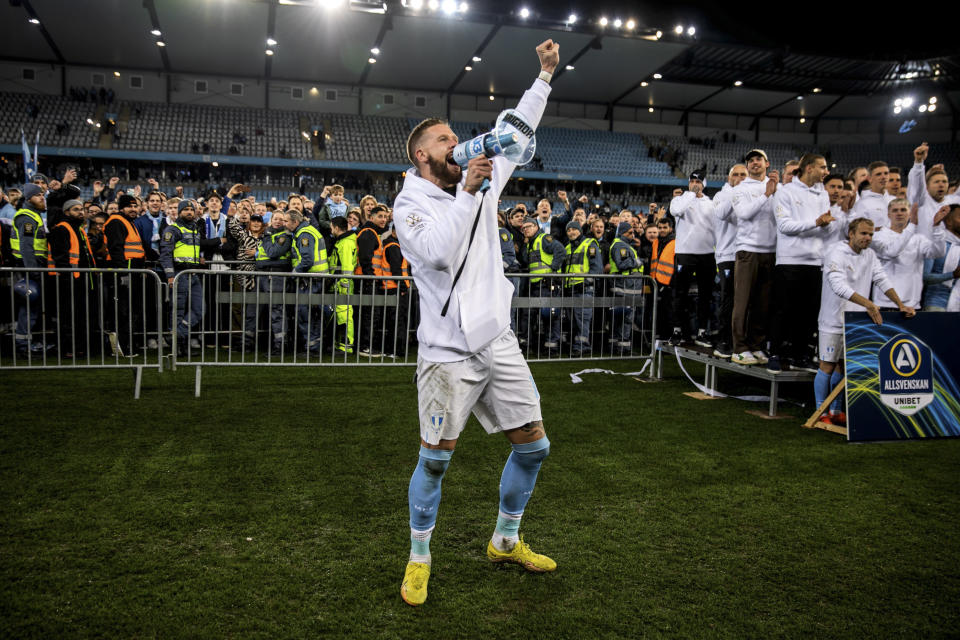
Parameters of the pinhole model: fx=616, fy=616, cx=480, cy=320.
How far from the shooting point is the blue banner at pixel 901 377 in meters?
5.05

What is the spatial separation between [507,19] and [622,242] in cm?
1583

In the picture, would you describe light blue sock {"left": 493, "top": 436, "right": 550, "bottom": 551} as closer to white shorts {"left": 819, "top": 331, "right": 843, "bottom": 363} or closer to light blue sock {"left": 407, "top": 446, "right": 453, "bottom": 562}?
light blue sock {"left": 407, "top": 446, "right": 453, "bottom": 562}

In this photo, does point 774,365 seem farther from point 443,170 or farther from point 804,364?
point 443,170

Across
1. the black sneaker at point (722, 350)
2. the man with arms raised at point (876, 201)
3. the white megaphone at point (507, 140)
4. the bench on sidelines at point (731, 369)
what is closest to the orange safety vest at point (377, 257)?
the bench on sidelines at point (731, 369)

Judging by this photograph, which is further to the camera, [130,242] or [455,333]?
[130,242]

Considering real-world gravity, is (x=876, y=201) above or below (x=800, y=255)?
above

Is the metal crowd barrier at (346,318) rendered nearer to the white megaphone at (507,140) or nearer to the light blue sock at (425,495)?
the light blue sock at (425,495)

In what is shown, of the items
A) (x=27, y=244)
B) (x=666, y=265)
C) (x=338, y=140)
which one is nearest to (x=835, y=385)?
(x=666, y=265)

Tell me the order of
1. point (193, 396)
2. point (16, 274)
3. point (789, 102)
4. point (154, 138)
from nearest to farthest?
point (193, 396) → point (16, 274) → point (154, 138) → point (789, 102)

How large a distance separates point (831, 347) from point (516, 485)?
4067 mm

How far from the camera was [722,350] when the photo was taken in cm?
654

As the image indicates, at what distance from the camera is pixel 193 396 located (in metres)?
6.08

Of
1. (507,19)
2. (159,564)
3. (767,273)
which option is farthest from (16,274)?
(507,19)

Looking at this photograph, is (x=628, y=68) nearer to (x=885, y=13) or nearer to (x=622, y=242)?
(x=885, y=13)
